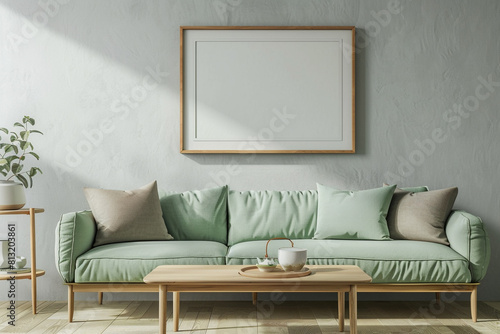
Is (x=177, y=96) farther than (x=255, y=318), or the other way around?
(x=177, y=96)

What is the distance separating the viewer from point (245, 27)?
13.3 feet

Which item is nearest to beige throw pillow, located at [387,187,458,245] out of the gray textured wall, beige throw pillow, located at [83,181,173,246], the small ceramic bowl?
the gray textured wall

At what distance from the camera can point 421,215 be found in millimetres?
3514

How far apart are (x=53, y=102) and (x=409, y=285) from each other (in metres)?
2.82

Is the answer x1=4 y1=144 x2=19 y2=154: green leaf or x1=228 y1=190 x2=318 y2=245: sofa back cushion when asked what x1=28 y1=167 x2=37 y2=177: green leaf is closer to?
x1=4 y1=144 x2=19 y2=154: green leaf

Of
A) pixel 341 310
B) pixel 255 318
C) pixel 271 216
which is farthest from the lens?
pixel 271 216

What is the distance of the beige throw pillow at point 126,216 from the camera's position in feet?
11.5

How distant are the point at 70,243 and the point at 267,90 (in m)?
1.79

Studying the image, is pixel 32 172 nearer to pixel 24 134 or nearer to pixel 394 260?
pixel 24 134

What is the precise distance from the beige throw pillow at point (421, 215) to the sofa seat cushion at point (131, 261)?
119 cm

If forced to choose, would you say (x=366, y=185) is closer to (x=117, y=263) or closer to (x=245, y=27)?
(x=245, y=27)

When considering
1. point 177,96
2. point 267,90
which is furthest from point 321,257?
point 177,96

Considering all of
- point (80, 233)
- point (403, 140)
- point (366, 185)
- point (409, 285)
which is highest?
point (403, 140)

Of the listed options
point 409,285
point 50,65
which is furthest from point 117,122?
point 409,285
